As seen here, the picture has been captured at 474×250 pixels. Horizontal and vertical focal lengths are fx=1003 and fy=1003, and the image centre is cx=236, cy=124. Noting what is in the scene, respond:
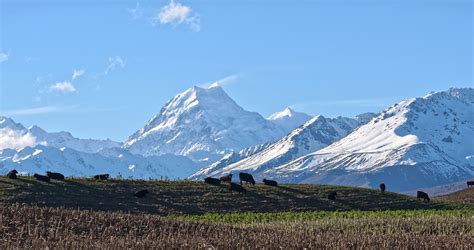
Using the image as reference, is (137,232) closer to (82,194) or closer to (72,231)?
(72,231)

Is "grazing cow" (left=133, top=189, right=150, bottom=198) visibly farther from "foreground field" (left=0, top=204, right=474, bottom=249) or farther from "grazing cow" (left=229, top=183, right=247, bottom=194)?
"foreground field" (left=0, top=204, right=474, bottom=249)

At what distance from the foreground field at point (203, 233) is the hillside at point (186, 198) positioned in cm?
2013

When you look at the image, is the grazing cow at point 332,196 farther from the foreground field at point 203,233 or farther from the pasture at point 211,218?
the foreground field at point 203,233

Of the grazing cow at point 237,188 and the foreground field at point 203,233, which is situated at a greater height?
the grazing cow at point 237,188

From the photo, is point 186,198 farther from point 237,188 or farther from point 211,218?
point 211,218

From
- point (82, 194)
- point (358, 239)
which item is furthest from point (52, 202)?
point (358, 239)

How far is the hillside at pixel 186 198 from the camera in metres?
76.8

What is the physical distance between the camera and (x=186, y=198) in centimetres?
8200

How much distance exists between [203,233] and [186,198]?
33.6 metres

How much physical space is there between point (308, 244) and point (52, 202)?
129 ft

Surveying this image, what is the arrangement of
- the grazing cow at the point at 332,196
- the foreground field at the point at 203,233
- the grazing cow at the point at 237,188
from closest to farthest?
the foreground field at the point at 203,233 < the grazing cow at the point at 237,188 < the grazing cow at the point at 332,196

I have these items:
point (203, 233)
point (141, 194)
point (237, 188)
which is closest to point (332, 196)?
point (237, 188)

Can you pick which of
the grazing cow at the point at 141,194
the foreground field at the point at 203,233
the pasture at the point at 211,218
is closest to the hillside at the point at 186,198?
the pasture at the point at 211,218

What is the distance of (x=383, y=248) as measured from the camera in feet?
125
